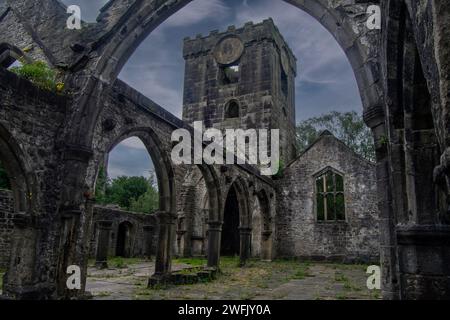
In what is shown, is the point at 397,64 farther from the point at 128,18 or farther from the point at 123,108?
the point at 123,108

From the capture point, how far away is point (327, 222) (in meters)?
17.0

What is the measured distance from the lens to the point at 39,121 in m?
5.68

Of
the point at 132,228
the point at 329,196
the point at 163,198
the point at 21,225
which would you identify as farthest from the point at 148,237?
the point at 21,225

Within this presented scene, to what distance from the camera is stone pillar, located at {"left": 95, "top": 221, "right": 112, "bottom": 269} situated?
12203 mm

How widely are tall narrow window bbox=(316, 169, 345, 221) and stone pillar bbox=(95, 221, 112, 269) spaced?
403 inches

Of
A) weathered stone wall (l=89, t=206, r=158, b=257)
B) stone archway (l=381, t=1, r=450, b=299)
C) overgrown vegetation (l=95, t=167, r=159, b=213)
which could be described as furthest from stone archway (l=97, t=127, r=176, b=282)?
overgrown vegetation (l=95, t=167, r=159, b=213)

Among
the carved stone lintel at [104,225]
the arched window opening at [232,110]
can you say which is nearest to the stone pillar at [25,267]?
the carved stone lintel at [104,225]

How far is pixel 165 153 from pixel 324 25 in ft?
17.9

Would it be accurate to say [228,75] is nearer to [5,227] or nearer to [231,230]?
[231,230]

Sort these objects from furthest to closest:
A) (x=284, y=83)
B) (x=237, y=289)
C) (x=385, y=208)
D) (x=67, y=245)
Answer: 1. (x=284, y=83)
2. (x=237, y=289)
3. (x=67, y=245)
4. (x=385, y=208)

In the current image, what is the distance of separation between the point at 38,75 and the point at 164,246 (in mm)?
5019

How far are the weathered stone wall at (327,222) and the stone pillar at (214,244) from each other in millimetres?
6909

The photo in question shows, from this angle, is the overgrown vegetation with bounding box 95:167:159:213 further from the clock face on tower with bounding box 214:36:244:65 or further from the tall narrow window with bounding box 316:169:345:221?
the tall narrow window with bounding box 316:169:345:221
